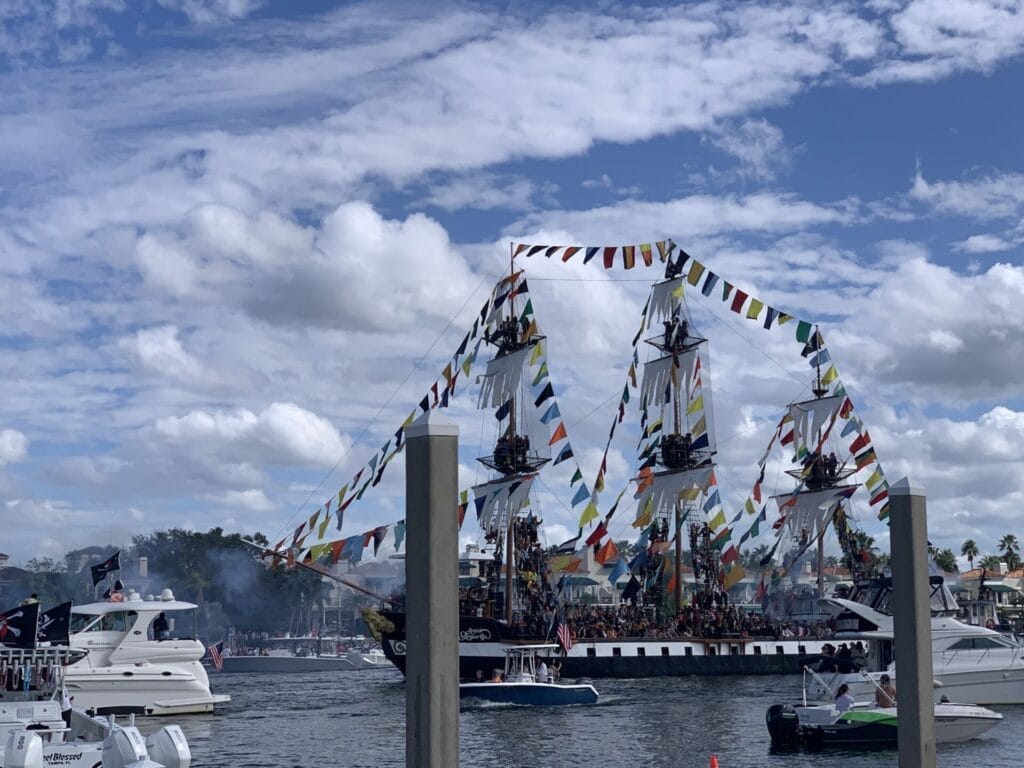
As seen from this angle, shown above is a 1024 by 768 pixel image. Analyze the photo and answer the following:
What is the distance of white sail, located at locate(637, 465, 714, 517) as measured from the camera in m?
87.4

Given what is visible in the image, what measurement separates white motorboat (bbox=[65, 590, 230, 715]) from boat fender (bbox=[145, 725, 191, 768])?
21.7 m

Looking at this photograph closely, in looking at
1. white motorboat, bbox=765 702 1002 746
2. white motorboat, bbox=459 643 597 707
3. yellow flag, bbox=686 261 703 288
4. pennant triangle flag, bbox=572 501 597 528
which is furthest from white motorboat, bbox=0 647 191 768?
yellow flag, bbox=686 261 703 288

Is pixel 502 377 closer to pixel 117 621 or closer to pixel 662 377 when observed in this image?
pixel 662 377

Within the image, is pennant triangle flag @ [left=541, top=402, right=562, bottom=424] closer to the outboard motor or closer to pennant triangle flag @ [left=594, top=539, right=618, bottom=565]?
pennant triangle flag @ [left=594, top=539, right=618, bottom=565]

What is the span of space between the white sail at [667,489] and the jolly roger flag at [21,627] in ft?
208

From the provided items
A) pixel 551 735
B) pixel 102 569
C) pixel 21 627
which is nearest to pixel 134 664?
pixel 102 569

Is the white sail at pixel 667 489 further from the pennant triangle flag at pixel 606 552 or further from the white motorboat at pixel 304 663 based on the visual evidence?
the white motorboat at pixel 304 663

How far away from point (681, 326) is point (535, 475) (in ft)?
69.8

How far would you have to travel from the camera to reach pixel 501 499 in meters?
77.1

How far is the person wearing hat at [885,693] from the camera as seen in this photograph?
33688mm

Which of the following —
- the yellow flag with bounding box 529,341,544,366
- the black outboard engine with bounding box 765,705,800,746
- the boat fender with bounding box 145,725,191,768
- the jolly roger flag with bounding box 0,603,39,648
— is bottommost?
the black outboard engine with bounding box 765,705,800,746

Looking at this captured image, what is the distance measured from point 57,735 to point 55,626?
26.8 ft

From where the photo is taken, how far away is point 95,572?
151 feet

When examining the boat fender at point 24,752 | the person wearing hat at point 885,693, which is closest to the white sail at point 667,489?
the person wearing hat at point 885,693
